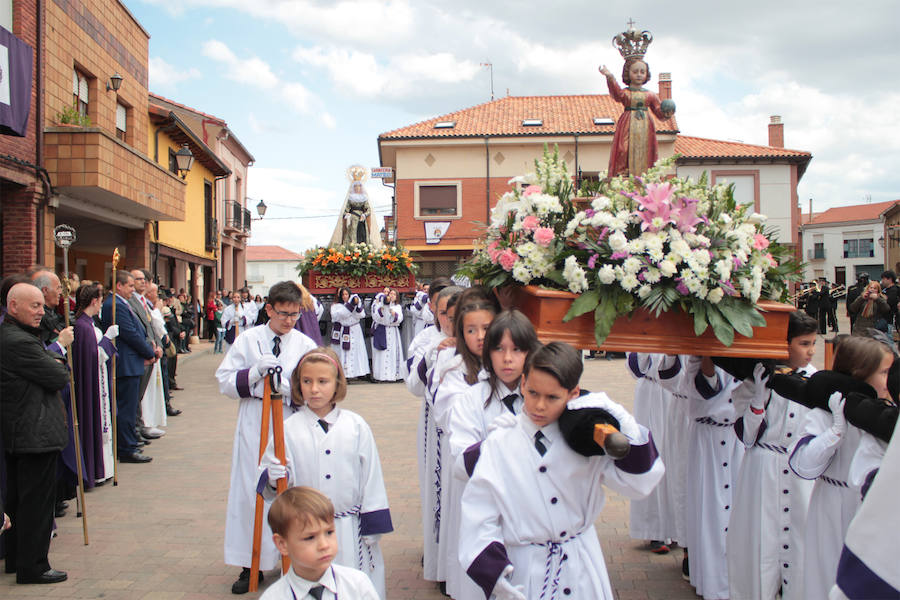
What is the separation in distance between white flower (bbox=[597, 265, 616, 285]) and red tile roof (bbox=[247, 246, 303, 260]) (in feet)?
281

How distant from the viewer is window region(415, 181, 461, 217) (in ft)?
99.9

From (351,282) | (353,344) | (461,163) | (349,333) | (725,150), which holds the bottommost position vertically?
(353,344)

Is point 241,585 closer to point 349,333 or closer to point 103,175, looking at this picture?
point 349,333

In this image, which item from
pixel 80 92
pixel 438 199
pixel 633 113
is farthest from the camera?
pixel 438 199

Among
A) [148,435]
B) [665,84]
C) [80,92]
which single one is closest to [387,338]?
[148,435]

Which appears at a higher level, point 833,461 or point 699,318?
point 699,318

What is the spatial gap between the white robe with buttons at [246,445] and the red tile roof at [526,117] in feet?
85.1

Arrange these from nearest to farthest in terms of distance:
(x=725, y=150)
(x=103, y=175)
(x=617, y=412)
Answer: (x=617, y=412)
(x=103, y=175)
(x=725, y=150)

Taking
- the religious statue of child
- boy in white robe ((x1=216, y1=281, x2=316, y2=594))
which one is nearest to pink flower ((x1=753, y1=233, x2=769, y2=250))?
the religious statue of child

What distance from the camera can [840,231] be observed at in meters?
66.7

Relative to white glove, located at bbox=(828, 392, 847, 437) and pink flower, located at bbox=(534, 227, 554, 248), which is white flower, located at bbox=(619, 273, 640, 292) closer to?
pink flower, located at bbox=(534, 227, 554, 248)

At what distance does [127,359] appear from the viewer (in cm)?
838

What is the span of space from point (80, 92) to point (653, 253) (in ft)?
51.4

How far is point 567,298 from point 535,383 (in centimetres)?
78
